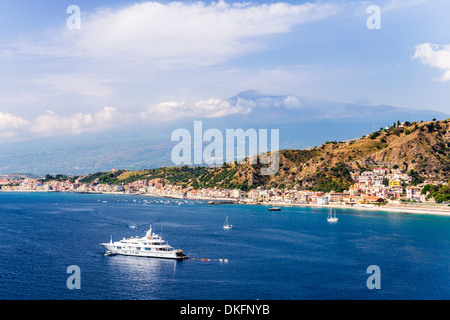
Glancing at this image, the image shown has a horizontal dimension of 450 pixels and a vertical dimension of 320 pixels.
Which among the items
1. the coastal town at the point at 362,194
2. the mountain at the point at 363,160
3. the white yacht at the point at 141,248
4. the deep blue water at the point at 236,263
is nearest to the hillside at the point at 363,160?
the mountain at the point at 363,160

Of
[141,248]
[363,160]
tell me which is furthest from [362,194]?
[141,248]

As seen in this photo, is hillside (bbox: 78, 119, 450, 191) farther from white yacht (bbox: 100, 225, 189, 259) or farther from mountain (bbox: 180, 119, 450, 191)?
white yacht (bbox: 100, 225, 189, 259)

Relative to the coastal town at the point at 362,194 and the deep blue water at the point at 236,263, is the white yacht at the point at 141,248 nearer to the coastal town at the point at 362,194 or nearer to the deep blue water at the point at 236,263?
the deep blue water at the point at 236,263

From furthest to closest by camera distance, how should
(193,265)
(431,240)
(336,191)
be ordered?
(336,191) → (431,240) → (193,265)

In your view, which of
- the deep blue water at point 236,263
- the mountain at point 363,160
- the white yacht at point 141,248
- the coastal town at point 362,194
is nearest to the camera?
the deep blue water at point 236,263
